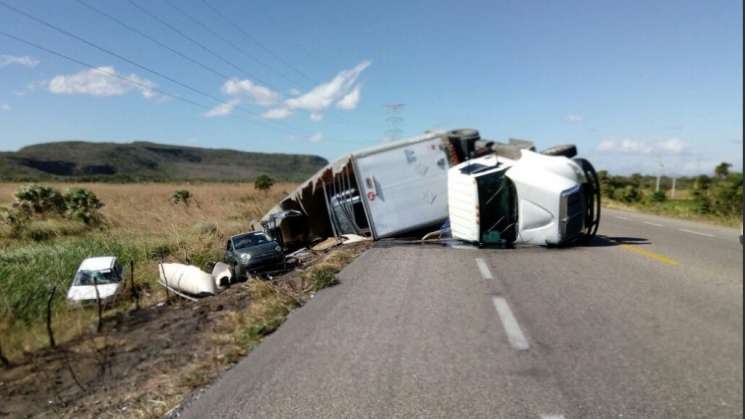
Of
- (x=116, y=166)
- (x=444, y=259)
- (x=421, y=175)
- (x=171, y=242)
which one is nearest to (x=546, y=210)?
(x=444, y=259)

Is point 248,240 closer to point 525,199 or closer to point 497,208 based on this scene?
point 497,208

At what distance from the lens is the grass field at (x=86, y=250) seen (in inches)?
371

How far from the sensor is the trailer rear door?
14.8 meters

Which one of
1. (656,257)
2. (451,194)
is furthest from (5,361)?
(656,257)

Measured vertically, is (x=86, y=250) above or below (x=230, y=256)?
above

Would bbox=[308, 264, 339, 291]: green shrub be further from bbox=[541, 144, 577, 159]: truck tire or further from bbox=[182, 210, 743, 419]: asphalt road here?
bbox=[541, 144, 577, 159]: truck tire

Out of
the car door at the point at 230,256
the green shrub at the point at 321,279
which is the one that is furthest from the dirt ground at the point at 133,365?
the car door at the point at 230,256

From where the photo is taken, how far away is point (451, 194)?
11891 mm

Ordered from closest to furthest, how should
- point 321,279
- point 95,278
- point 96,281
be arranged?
point 321,279
point 96,281
point 95,278

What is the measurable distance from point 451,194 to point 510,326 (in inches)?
267

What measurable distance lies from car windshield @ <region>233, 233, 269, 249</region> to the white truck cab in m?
5.48

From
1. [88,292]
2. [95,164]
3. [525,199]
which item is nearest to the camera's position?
[525,199]

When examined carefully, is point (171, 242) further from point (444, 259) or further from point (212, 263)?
point (444, 259)

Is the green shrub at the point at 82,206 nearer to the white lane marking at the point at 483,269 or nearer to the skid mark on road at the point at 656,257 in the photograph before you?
the white lane marking at the point at 483,269
